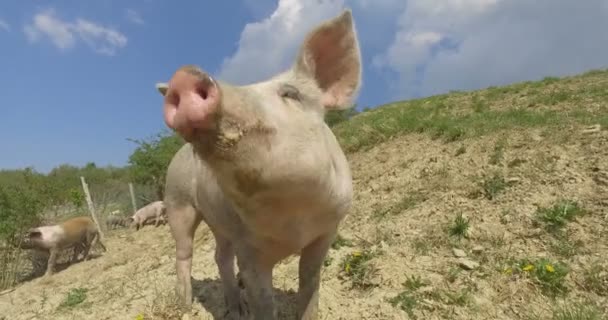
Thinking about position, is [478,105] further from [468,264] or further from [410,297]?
[410,297]

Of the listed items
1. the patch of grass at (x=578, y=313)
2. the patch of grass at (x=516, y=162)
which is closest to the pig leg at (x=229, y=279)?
the patch of grass at (x=578, y=313)

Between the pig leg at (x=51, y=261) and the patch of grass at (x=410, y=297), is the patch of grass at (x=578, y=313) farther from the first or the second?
the pig leg at (x=51, y=261)

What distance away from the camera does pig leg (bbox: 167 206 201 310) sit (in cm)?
488

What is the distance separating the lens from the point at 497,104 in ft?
40.8

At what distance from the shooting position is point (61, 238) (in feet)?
43.8

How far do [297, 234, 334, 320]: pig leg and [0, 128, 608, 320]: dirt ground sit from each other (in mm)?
550

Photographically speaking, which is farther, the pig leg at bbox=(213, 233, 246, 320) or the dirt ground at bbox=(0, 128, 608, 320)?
the pig leg at bbox=(213, 233, 246, 320)

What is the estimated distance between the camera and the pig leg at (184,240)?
192 inches

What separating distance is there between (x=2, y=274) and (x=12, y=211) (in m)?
1.67

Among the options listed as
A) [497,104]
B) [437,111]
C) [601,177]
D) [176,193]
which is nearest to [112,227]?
[437,111]

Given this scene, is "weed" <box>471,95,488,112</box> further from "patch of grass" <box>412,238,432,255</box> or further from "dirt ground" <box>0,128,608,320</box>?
"patch of grass" <box>412,238,432,255</box>

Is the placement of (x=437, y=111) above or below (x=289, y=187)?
above

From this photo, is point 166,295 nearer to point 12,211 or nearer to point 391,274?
point 391,274

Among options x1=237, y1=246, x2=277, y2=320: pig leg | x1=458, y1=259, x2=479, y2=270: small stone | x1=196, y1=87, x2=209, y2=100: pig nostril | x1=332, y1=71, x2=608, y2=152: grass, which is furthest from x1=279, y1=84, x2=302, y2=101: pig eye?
x1=332, y1=71, x2=608, y2=152: grass
